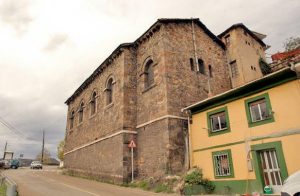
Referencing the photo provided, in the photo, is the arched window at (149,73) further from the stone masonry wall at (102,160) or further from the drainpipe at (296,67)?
the drainpipe at (296,67)

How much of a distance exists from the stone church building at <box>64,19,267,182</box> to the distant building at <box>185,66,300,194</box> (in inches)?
85.0

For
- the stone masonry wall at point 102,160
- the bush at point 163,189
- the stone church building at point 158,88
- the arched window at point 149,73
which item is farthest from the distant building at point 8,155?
the bush at point 163,189

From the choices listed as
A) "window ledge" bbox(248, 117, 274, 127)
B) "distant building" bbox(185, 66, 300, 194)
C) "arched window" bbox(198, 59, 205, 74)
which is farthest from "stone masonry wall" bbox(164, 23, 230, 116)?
"window ledge" bbox(248, 117, 274, 127)

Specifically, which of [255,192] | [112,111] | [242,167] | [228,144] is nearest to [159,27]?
[112,111]

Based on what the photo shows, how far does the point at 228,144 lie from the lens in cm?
1200

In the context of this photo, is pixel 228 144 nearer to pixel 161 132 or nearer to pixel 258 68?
pixel 161 132

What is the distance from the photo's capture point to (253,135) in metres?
11.0

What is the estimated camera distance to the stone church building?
15.1m

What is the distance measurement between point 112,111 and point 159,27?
7279mm

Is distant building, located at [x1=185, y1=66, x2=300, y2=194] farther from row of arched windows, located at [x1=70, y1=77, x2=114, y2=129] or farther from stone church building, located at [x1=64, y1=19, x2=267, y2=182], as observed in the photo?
row of arched windows, located at [x1=70, y1=77, x2=114, y2=129]

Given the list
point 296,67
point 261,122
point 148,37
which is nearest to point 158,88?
point 148,37

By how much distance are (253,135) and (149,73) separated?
9158mm

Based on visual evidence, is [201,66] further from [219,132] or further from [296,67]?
[296,67]

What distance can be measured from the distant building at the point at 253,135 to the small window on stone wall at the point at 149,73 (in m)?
5.28
